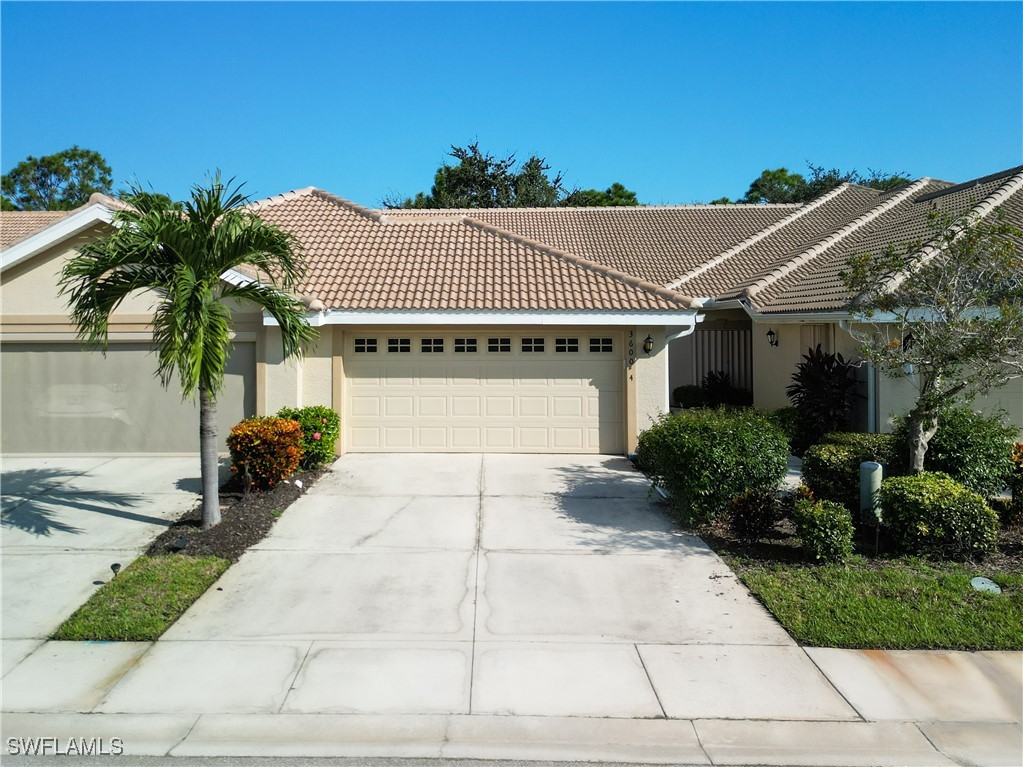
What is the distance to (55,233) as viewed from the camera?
1266 cm

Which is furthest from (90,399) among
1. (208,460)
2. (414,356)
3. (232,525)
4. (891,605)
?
(891,605)

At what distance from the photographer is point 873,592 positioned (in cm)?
705

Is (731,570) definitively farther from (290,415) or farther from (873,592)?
(290,415)

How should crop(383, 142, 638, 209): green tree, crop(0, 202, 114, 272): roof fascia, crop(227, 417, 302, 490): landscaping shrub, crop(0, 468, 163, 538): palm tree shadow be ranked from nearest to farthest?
crop(0, 468, 163, 538): palm tree shadow < crop(227, 417, 302, 490): landscaping shrub < crop(0, 202, 114, 272): roof fascia < crop(383, 142, 638, 209): green tree

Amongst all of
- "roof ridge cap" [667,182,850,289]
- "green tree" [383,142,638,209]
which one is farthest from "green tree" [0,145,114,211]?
"roof ridge cap" [667,182,850,289]

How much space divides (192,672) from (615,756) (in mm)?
3097

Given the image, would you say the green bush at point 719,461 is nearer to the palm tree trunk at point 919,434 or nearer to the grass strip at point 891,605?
the grass strip at point 891,605

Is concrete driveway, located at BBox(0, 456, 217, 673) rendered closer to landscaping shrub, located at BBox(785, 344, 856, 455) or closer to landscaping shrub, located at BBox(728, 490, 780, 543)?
landscaping shrub, located at BBox(728, 490, 780, 543)

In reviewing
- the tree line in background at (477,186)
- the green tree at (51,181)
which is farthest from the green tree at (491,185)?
the green tree at (51,181)

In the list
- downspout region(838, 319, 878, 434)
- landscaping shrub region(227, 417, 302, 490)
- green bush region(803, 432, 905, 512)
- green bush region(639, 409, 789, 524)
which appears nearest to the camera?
green bush region(639, 409, 789, 524)

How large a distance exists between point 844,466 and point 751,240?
14.8 meters

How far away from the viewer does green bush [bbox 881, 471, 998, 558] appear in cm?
785

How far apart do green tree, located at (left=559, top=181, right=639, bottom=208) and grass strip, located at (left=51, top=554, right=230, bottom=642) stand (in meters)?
35.7

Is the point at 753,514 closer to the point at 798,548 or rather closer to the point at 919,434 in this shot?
the point at 798,548
